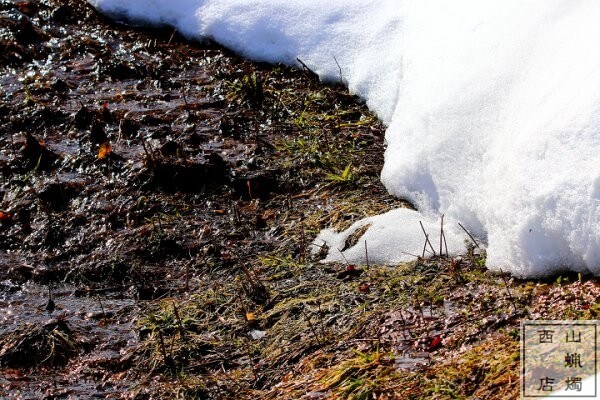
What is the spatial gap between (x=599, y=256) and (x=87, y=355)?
7.10 ft

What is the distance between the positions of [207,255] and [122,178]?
0.89 m

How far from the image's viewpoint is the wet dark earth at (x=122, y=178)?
3.40 metres

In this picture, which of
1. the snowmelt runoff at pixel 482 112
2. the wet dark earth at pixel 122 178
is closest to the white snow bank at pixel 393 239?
the snowmelt runoff at pixel 482 112

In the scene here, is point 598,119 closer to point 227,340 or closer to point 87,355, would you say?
point 227,340

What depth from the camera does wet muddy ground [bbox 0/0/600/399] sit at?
2893mm

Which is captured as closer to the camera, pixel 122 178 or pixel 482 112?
pixel 482 112

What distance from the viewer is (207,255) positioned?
12.5 feet

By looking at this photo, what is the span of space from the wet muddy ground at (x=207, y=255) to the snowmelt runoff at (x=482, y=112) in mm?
139

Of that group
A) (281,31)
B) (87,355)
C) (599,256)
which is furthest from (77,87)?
(599,256)

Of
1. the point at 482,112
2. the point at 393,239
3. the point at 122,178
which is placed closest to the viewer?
the point at 393,239

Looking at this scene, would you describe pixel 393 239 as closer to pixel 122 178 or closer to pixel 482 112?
pixel 482 112

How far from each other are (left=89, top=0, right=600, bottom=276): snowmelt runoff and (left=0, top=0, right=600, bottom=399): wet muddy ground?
0.45 ft

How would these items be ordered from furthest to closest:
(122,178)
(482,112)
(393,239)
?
(122,178)
(482,112)
(393,239)

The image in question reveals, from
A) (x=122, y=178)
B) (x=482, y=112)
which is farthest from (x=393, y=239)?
(x=122, y=178)
